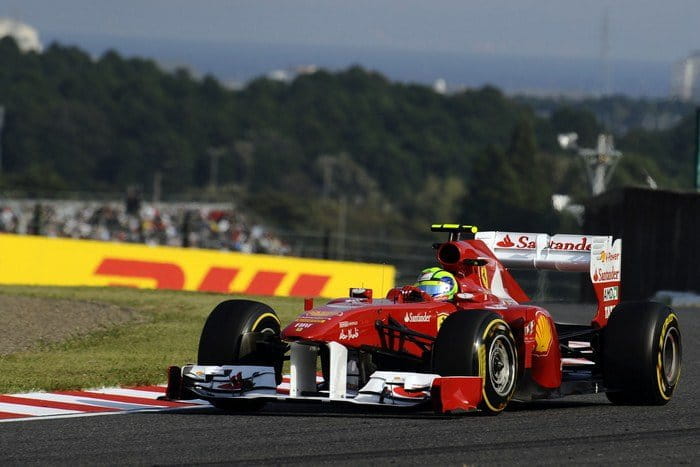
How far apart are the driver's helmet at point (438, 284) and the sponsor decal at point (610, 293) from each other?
160 cm

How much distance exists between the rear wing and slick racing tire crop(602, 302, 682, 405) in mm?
603

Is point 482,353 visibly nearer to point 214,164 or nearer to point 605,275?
point 605,275

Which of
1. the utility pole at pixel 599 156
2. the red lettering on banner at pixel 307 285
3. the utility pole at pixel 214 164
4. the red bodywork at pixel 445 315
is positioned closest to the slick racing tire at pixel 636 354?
the red bodywork at pixel 445 315

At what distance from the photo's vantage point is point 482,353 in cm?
1038

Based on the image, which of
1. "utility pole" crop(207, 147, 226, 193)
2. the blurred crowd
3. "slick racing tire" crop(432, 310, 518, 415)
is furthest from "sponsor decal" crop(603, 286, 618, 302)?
"utility pole" crop(207, 147, 226, 193)

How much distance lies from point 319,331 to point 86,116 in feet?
464

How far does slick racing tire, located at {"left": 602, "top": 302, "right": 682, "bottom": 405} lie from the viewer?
11477 millimetres

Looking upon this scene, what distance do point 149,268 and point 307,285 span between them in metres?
3.01

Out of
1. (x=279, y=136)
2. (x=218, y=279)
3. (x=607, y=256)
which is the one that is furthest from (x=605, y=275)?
(x=279, y=136)

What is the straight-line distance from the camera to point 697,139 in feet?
103

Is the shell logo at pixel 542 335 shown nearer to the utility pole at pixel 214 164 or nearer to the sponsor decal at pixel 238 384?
the sponsor decal at pixel 238 384

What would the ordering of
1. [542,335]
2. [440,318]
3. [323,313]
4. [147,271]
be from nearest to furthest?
[323,313], [440,318], [542,335], [147,271]

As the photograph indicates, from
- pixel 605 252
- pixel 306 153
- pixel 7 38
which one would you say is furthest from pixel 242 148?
pixel 605 252

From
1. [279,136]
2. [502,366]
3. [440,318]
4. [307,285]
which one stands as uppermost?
[279,136]
